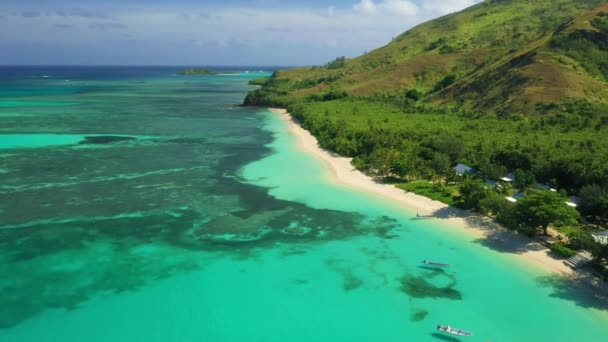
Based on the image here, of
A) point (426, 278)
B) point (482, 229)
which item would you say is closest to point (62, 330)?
point (426, 278)

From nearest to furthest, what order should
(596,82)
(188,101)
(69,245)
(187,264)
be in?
(187,264) → (69,245) → (596,82) → (188,101)

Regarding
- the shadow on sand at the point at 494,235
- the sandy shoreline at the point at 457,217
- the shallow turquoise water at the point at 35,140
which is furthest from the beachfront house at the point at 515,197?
the shallow turquoise water at the point at 35,140

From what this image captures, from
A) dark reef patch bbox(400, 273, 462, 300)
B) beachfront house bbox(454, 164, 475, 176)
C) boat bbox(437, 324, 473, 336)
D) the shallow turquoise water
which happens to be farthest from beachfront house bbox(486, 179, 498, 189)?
the shallow turquoise water

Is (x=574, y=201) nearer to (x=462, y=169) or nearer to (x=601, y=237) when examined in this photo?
(x=601, y=237)

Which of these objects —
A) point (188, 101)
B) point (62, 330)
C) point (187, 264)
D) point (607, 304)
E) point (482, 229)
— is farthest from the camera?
point (188, 101)

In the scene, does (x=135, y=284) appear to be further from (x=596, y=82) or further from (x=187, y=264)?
(x=596, y=82)

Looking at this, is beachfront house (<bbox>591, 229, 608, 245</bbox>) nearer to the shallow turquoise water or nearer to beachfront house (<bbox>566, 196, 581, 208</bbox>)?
beachfront house (<bbox>566, 196, 581, 208</bbox>)

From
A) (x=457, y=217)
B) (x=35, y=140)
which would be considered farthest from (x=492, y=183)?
(x=35, y=140)
